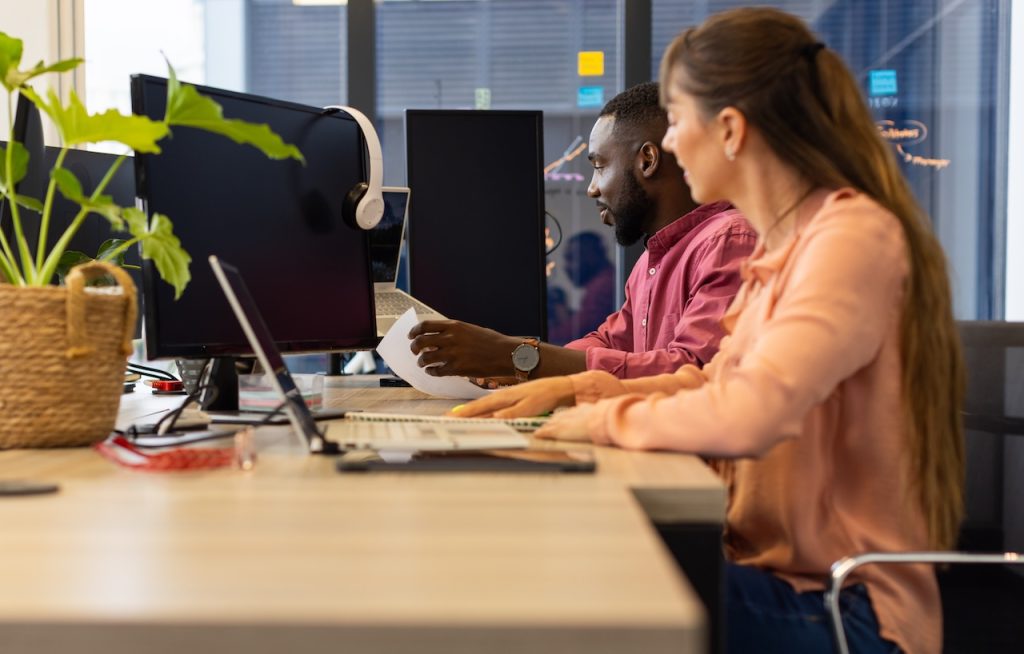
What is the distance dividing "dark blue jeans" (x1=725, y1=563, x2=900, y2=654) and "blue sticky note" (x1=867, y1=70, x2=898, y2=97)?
359 cm

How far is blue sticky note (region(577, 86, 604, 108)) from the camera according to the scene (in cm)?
445

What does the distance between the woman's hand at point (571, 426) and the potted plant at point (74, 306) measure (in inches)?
16.2

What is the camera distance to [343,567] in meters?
0.61

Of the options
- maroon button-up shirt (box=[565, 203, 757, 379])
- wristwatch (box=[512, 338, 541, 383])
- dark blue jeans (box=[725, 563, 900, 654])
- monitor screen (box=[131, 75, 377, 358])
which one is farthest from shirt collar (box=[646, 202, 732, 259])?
dark blue jeans (box=[725, 563, 900, 654])

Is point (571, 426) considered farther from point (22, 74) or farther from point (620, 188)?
point (620, 188)

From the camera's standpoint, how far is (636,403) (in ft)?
4.01

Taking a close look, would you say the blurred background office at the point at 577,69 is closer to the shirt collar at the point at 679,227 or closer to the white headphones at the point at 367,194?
the shirt collar at the point at 679,227

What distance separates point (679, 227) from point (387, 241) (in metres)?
0.79

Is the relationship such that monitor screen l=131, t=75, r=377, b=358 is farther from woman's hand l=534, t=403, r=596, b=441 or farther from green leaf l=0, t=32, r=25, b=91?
woman's hand l=534, t=403, r=596, b=441

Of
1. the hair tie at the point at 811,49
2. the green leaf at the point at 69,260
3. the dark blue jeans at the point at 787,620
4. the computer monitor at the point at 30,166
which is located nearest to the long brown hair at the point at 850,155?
the hair tie at the point at 811,49

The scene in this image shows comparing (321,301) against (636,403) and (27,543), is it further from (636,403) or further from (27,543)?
(27,543)

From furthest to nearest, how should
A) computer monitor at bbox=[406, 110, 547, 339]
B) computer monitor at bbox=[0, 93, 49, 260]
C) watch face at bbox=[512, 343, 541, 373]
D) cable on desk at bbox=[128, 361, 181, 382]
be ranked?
computer monitor at bbox=[406, 110, 547, 339], cable on desk at bbox=[128, 361, 181, 382], watch face at bbox=[512, 343, 541, 373], computer monitor at bbox=[0, 93, 49, 260]

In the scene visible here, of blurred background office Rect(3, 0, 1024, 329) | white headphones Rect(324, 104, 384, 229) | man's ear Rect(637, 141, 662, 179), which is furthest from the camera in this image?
blurred background office Rect(3, 0, 1024, 329)

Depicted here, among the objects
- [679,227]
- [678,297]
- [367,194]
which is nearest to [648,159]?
[679,227]
